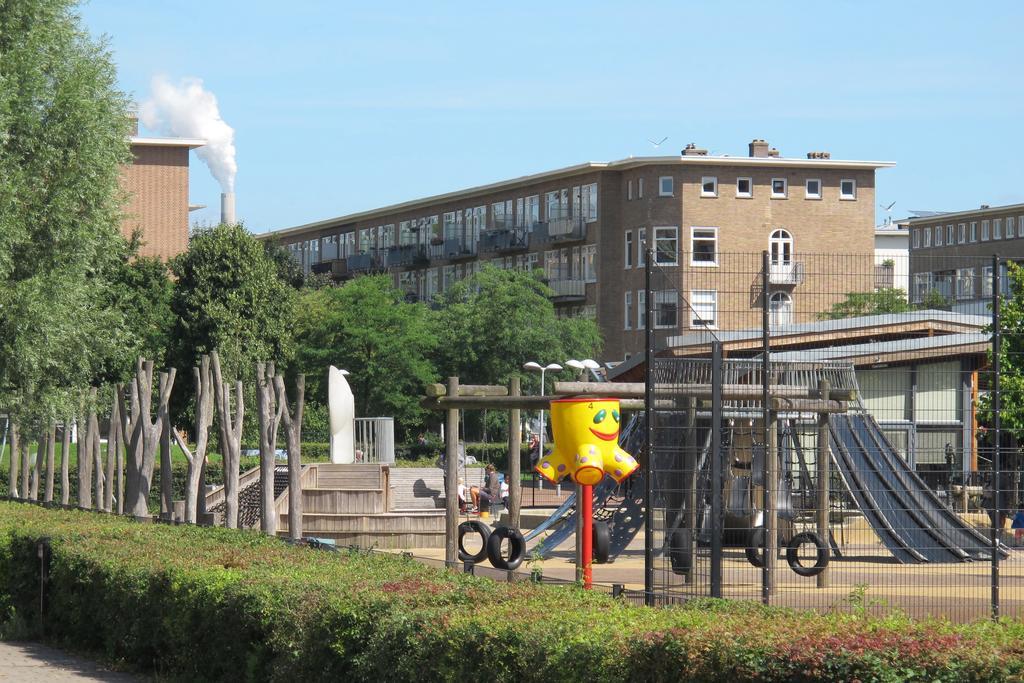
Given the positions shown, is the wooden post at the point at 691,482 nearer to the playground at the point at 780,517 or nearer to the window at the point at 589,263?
the playground at the point at 780,517

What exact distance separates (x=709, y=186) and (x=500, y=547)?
5987 centimetres

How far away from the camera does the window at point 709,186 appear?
75.6 meters

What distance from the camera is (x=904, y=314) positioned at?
669 inches

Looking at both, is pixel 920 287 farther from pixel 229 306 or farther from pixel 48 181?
pixel 229 306

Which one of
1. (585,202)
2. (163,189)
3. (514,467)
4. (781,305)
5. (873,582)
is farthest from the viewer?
(163,189)

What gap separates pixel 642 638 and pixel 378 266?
305 feet

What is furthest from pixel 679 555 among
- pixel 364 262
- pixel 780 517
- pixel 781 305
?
pixel 364 262

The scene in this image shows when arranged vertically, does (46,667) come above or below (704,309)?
below

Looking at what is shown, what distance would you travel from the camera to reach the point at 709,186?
2987 inches

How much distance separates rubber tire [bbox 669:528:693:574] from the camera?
13931 millimetres

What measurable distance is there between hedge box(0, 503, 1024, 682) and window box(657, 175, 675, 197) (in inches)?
2379

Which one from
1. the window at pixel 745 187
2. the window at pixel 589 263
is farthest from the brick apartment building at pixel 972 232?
the window at pixel 589 263

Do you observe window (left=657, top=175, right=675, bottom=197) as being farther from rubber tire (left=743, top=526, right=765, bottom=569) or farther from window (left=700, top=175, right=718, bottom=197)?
rubber tire (left=743, top=526, right=765, bottom=569)

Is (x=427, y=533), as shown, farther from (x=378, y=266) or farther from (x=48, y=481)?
(x=378, y=266)
